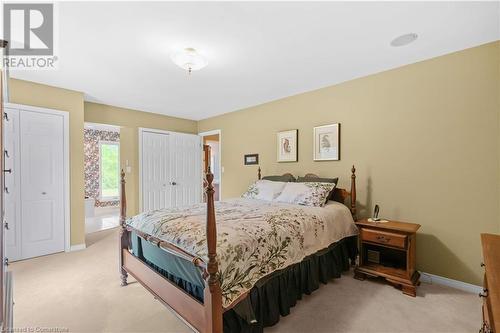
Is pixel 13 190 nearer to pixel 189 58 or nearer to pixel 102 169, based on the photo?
pixel 189 58

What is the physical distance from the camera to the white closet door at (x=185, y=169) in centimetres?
528

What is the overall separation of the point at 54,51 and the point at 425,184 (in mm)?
4136

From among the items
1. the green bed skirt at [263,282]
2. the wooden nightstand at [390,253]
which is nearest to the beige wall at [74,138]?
the green bed skirt at [263,282]

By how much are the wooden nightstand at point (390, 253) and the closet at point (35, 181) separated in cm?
406

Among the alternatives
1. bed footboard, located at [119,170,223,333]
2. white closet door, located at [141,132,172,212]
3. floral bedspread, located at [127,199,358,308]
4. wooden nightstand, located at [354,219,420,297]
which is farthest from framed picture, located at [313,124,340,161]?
white closet door, located at [141,132,172,212]

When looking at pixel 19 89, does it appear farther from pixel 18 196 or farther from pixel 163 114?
pixel 163 114

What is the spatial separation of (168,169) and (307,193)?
3371 mm

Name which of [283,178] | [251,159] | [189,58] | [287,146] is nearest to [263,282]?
[283,178]

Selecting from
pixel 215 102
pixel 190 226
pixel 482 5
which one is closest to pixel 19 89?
pixel 215 102

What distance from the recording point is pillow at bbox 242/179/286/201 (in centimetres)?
331

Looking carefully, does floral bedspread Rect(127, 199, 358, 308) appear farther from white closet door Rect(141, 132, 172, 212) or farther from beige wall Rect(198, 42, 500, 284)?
white closet door Rect(141, 132, 172, 212)

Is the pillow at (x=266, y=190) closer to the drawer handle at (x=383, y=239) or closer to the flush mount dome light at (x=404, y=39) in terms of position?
the drawer handle at (x=383, y=239)

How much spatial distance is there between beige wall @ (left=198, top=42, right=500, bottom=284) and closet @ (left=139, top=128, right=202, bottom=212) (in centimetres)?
319

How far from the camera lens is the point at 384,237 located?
242 centimetres
